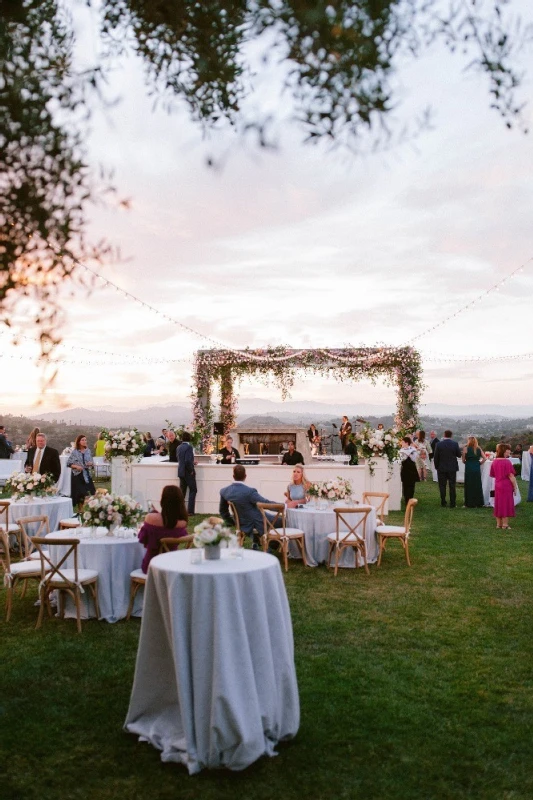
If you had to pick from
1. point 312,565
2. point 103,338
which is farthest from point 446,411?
point 103,338

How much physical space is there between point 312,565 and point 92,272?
6.85 metres

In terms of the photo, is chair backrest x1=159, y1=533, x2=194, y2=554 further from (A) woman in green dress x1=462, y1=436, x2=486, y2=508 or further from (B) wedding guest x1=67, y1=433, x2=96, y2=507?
(A) woman in green dress x1=462, y1=436, x2=486, y2=508

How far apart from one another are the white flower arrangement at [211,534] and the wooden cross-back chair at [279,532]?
12.3 feet

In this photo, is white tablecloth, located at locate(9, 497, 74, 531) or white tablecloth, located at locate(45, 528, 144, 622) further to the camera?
white tablecloth, located at locate(9, 497, 74, 531)

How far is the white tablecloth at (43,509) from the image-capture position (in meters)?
8.74

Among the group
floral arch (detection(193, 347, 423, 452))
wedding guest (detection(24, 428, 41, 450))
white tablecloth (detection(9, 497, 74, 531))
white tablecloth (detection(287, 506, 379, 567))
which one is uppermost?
floral arch (detection(193, 347, 423, 452))

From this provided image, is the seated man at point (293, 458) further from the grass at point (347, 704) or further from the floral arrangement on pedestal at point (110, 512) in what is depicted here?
the floral arrangement on pedestal at point (110, 512)

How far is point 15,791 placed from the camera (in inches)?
126

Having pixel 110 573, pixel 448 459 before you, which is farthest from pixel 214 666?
pixel 448 459

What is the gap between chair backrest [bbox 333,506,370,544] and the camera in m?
7.69

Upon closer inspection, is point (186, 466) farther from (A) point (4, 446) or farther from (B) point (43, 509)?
(A) point (4, 446)

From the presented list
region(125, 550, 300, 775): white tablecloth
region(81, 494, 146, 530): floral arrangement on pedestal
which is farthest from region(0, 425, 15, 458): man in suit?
region(125, 550, 300, 775): white tablecloth

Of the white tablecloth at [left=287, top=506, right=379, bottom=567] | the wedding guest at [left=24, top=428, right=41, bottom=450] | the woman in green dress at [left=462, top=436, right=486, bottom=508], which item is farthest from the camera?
the woman in green dress at [left=462, top=436, right=486, bottom=508]

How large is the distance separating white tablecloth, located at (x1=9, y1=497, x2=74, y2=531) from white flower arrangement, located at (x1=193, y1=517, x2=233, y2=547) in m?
5.11
